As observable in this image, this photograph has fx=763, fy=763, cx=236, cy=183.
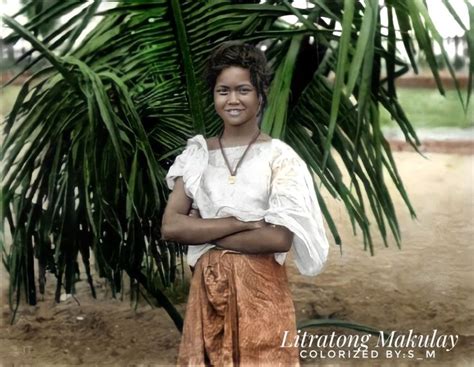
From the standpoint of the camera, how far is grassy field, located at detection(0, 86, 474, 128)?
197 cm

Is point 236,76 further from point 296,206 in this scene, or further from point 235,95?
point 296,206

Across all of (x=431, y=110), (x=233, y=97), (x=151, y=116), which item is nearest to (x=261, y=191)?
(x=233, y=97)

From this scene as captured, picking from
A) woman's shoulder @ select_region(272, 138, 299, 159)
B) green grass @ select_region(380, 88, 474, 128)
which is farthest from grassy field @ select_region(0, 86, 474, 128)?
woman's shoulder @ select_region(272, 138, 299, 159)

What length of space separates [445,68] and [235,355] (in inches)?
36.3

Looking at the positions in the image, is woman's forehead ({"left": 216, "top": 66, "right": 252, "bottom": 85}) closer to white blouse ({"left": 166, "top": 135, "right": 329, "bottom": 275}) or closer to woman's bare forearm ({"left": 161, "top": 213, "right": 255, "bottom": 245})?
white blouse ({"left": 166, "top": 135, "right": 329, "bottom": 275})

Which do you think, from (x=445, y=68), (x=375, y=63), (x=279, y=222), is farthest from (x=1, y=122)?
(x=445, y=68)

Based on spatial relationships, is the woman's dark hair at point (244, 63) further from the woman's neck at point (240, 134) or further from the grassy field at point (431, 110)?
the grassy field at point (431, 110)

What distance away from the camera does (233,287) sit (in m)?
1.52

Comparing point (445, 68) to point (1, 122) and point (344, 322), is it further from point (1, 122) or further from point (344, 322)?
point (1, 122)

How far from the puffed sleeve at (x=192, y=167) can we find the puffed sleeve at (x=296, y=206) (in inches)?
5.9

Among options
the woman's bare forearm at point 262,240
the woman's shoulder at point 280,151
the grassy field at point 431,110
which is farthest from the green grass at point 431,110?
the woman's bare forearm at point 262,240

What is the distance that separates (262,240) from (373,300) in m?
0.74

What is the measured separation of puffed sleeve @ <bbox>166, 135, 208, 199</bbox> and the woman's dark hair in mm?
139

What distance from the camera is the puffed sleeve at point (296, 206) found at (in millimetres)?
1479
